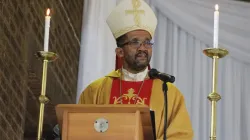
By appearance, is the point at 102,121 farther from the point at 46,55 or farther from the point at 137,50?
the point at 137,50

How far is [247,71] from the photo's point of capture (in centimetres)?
812

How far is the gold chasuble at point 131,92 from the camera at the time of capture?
561cm

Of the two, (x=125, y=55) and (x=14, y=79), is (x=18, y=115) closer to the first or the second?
(x=14, y=79)

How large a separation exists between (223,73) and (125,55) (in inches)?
106

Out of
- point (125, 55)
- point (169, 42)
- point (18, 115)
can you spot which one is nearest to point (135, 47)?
point (125, 55)

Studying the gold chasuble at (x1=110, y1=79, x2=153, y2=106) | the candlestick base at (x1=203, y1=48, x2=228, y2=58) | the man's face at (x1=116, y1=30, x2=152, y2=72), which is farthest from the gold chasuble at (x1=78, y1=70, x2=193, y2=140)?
the candlestick base at (x1=203, y1=48, x2=228, y2=58)

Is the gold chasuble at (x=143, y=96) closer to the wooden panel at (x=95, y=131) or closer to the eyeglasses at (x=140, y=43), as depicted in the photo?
the eyeglasses at (x=140, y=43)

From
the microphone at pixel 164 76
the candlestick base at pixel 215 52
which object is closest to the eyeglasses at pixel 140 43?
the candlestick base at pixel 215 52

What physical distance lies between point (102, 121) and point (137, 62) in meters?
1.18

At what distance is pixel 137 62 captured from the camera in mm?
5516

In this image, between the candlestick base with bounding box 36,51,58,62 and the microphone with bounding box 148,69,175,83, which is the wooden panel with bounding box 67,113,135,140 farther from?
the candlestick base with bounding box 36,51,58,62

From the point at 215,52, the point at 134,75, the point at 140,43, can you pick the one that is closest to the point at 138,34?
the point at 140,43

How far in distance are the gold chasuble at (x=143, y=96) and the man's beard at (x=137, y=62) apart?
0.17 meters

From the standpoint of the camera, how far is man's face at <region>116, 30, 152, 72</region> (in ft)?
17.9
